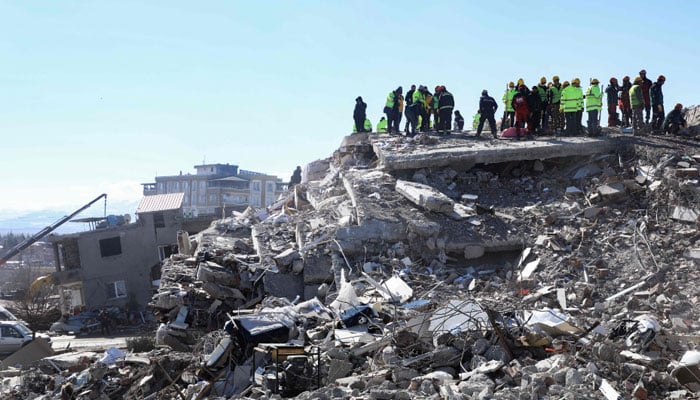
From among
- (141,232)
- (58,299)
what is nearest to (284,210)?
(141,232)

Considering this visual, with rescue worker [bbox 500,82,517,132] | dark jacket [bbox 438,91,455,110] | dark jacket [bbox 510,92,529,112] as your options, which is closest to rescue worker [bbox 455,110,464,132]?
rescue worker [bbox 500,82,517,132]

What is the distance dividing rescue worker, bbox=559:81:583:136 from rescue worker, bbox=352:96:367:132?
15.8 ft

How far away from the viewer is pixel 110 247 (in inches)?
935

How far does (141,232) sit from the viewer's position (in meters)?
24.1

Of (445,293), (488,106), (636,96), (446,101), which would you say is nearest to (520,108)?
(488,106)

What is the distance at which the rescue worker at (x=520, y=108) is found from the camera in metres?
12.5

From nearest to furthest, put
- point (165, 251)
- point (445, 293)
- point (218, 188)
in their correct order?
point (445, 293)
point (165, 251)
point (218, 188)

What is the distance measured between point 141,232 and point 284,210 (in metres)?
12.9

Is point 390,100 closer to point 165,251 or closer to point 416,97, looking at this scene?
point 416,97

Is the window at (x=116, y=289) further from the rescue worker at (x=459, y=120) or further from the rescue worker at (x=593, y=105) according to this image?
the rescue worker at (x=593, y=105)

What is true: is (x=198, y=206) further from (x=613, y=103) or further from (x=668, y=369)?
(x=668, y=369)

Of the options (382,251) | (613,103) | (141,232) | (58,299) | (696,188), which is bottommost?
(58,299)

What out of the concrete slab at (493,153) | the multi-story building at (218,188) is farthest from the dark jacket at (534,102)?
the multi-story building at (218,188)

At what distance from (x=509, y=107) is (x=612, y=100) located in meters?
→ 2.20
